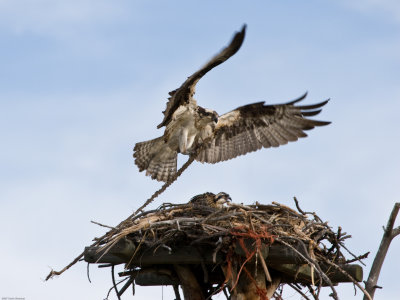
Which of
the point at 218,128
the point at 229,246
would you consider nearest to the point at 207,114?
the point at 218,128

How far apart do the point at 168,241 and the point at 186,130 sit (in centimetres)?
248

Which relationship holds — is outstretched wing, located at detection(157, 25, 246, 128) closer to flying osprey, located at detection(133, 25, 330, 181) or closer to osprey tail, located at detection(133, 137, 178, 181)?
flying osprey, located at detection(133, 25, 330, 181)

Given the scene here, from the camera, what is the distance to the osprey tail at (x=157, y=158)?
8.85 metres

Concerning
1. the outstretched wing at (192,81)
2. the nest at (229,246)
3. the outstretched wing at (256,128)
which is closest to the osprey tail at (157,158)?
the outstretched wing at (256,128)

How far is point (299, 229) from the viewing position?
632 cm

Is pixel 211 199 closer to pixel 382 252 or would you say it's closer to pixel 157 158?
pixel 157 158

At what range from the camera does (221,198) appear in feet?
→ 24.1

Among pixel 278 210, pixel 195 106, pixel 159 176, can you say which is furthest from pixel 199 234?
pixel 159 176

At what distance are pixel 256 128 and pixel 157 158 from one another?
144 cm

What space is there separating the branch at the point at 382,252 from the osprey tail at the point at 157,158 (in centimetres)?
360

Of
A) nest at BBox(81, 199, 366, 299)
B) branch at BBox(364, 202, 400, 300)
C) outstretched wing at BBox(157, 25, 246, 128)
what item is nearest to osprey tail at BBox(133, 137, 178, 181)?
outstretched wing at BBox(157, 25, 246, 128)

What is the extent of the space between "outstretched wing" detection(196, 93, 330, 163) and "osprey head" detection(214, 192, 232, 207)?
3.40 feet

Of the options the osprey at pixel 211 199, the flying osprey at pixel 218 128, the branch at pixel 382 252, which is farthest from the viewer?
the flying osprey at pixel 218 128

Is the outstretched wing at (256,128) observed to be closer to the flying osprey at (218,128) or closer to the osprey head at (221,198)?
the flying osprey at (218,128)
